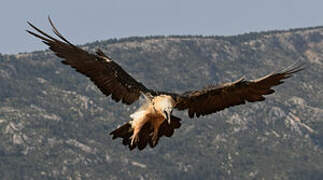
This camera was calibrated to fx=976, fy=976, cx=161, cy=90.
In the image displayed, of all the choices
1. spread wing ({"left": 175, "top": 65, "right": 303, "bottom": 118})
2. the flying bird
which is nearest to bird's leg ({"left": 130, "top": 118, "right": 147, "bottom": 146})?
the flying bird

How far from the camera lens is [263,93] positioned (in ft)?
117

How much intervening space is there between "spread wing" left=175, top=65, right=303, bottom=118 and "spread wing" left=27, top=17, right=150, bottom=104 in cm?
223

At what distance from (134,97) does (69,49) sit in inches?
115

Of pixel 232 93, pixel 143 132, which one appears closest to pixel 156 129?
pixel 143 132

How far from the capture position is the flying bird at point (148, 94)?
32.0 m

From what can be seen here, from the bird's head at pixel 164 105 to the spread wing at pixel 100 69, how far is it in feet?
6.68

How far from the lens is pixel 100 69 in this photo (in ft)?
114

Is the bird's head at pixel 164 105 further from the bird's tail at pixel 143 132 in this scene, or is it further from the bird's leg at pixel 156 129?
the bird's tail at pixel 143 132

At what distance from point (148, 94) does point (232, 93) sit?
5141 millimetres

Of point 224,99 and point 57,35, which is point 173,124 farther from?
point 57,35

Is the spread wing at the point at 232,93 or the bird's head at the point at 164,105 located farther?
the spread wing at the point at 232,93

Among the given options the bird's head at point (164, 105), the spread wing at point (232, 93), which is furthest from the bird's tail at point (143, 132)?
the bird's head at point (164, 105)

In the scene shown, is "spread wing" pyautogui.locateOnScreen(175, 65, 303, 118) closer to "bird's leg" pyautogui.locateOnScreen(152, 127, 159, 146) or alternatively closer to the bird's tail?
the bird's tail

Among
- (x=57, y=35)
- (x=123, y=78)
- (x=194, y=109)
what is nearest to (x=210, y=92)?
(x=194, y=109)
